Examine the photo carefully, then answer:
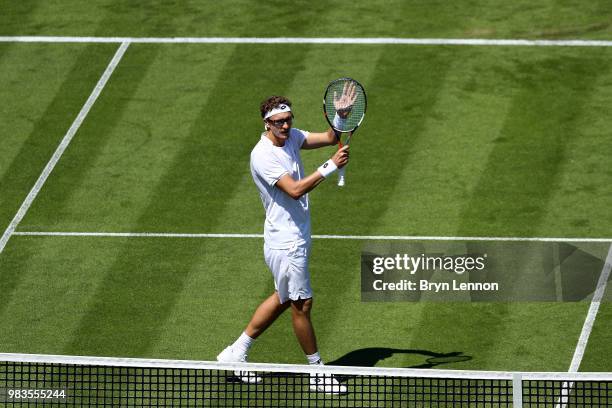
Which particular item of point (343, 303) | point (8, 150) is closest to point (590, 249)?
point (343, 303)

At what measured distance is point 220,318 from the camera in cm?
1445

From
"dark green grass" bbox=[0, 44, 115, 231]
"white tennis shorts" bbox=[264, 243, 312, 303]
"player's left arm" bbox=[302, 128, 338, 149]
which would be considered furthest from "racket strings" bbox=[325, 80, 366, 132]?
"dark green grass" bbox=[0, 44, 115, 231]

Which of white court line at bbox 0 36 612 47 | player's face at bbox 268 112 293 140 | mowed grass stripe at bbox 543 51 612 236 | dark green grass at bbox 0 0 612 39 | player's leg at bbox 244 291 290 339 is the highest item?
dark green grass at bbox 0 0 612 39

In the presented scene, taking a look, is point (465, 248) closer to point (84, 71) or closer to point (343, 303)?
point (343, 303)

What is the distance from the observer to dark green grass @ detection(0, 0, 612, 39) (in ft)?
68.2

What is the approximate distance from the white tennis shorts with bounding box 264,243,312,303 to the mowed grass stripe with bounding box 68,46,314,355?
70.6 inches

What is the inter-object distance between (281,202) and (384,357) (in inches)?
76.1

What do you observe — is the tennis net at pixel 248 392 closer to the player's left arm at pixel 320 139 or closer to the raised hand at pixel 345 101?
the player's left arm at pixel 320 139

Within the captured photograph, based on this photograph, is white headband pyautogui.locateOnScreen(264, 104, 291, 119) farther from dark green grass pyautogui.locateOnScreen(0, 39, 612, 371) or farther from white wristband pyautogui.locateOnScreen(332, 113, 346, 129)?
dark green grass pyautogui.locateOnScreen(0, 39, 612, 371)

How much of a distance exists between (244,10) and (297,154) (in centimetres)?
913

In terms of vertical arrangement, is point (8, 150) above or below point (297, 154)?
above

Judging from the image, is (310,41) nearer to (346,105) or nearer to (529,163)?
(529,163)
